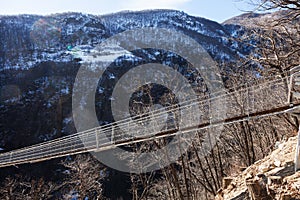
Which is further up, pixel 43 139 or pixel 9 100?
pixel 9 100

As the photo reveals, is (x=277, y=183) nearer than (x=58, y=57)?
Yes

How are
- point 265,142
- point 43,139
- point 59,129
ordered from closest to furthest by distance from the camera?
point 265,142, point 43,139, point 59,129

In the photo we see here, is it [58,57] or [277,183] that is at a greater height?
[58,57]

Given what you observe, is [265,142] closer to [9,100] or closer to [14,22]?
[9,100]

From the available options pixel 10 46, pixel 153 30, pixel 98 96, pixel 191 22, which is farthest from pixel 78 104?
pixel 191 22

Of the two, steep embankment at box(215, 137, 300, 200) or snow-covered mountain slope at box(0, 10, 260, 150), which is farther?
snow-covered mountain slope at box(0, 10, 260, 150)

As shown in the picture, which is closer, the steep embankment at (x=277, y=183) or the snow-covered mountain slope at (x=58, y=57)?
the steep embankment at (x=277, y=183)

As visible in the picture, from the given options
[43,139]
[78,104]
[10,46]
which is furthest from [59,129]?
[10,46]

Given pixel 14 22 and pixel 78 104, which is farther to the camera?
pixel 14 22

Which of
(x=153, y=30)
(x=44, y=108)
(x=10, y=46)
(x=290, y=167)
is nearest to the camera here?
(x=290, y=167)

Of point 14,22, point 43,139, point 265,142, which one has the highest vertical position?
point 14,22
